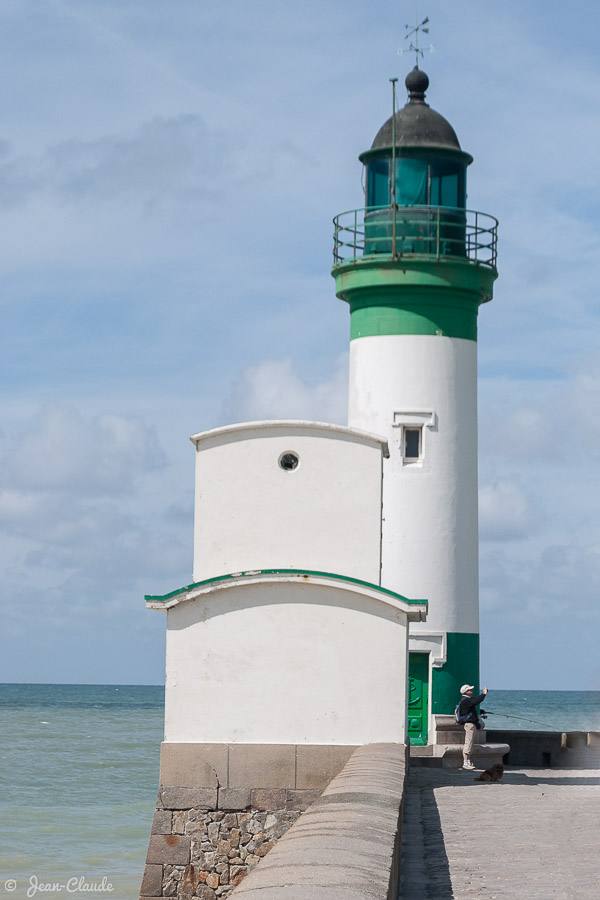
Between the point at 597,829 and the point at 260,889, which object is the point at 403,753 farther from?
the point at 260,889

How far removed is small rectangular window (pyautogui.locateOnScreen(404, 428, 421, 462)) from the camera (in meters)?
21.2

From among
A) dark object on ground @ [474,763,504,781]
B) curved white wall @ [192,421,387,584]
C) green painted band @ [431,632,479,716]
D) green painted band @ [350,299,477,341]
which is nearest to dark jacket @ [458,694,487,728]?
green painted band @ [431,632,479,716]

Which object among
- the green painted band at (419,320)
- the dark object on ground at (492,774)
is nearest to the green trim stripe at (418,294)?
the green painted band at (419,320)

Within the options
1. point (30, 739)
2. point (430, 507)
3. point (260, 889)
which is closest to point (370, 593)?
point (430, 507)

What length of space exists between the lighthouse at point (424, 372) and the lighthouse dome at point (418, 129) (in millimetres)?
25

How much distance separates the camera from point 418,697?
20.8 meters

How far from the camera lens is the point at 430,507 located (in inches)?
829

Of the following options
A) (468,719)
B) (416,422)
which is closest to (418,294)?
(416,422)

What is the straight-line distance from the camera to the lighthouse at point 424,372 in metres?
20.8

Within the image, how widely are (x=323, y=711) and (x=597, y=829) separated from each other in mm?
4182

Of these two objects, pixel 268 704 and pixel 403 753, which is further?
pixel 268 704

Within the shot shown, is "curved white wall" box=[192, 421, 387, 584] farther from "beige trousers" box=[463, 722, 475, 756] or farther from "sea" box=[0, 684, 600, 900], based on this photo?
"sea" box=[0, 684, 600, 900]

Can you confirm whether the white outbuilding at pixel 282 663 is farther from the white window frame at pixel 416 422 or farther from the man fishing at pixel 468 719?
the white window frame at pixel 416 422

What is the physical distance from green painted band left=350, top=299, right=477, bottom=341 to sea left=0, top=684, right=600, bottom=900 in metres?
6.38
